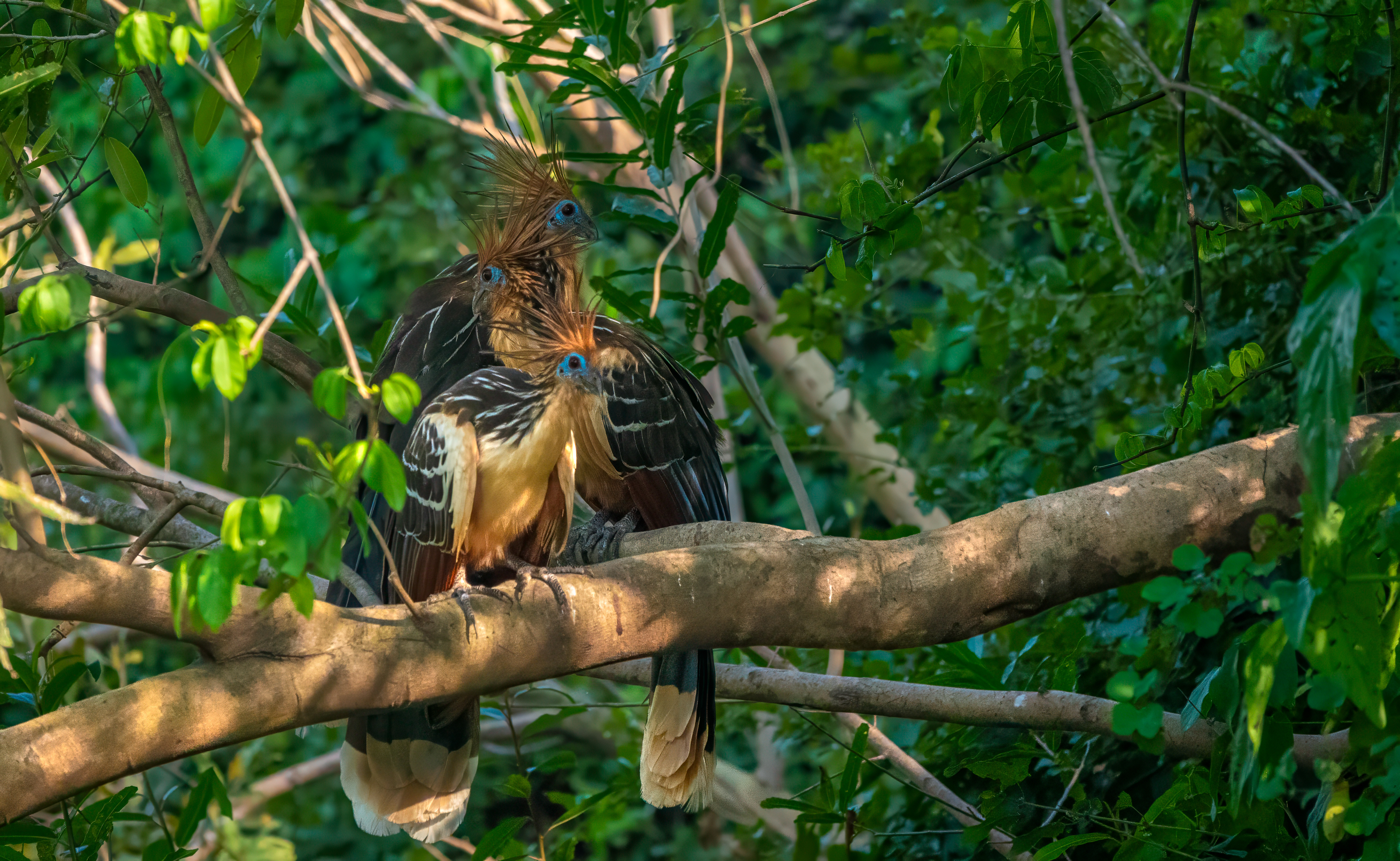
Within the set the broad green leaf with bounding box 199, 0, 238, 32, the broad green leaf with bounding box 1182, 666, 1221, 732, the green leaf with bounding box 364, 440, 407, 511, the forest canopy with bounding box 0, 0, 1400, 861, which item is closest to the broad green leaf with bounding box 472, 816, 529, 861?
the forest canopy with bounding box 0, 0, 1400, 861

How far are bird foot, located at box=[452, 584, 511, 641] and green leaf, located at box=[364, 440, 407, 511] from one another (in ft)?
1.45

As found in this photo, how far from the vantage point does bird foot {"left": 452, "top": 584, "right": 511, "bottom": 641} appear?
1.41 metres

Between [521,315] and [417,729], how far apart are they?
785mm

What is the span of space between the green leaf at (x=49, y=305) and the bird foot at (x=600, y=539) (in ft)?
4.39

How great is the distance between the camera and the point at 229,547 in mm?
972

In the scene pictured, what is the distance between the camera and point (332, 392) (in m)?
0.95

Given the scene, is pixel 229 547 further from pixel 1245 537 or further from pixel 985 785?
pixel 985 785

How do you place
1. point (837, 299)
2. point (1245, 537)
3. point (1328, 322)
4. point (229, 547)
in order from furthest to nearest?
point (837, 299) < point (1245, 537) < point (229, 547) < point (1328, 322)

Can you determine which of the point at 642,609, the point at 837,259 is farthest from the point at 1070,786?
the point at 837,259

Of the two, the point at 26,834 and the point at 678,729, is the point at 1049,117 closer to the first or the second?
the point at 678,729

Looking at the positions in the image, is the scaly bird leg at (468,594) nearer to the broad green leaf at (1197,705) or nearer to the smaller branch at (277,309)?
the smaller branch at (277,309)

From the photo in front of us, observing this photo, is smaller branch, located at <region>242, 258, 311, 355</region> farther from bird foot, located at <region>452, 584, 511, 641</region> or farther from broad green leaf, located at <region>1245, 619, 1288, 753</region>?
broad green leaf, located at <region>1245, 619, 1288, 753</region>

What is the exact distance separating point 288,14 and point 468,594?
76 centimetres

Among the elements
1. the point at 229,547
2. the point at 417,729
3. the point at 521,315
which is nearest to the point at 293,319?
the point at 521,315
